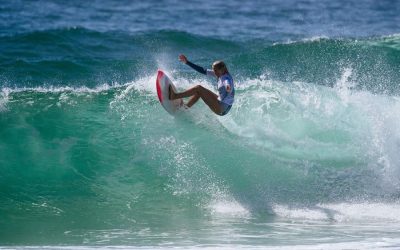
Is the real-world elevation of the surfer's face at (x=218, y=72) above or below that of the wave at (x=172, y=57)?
below

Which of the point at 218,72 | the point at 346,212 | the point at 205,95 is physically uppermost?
the point at 218,72

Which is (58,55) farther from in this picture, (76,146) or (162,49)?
(76,146)

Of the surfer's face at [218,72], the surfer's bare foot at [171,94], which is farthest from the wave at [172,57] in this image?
the surfer's face at [218,72]

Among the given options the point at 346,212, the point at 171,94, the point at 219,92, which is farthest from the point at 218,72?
the point at 346,212

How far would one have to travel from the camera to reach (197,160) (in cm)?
1226

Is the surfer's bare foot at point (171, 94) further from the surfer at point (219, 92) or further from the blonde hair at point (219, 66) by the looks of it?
the blonde hair at point (219, 66)

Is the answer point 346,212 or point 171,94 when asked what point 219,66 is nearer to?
point 171,94

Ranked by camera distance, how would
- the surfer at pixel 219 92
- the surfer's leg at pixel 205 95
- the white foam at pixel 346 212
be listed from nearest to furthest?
the white foam at pixel 346 212, the surfer at pixel 219 92, the surfer's leg at pixel 205 95

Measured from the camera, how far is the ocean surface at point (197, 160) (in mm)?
10188

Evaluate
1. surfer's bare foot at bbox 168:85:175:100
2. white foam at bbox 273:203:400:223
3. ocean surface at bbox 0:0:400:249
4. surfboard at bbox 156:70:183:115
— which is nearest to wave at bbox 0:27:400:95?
ocean surface at bbox 0:0:400:249

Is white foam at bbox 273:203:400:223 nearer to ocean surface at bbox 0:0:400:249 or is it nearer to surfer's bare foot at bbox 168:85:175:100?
ocean surface at bbox 0:0:400:249

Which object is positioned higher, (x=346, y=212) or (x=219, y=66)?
(x=219, y=66)

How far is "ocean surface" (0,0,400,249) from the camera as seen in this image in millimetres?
10188

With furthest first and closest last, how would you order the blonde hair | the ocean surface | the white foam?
the blonde hair → the white foam → the ocean surface
